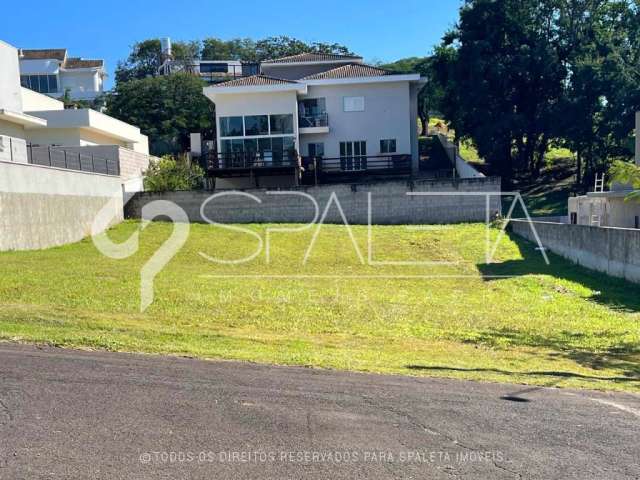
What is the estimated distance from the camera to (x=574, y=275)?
60.0 feet

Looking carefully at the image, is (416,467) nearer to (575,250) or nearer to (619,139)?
(575,250)

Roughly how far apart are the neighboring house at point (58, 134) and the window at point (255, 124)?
24.0 ft

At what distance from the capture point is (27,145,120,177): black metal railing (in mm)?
23938

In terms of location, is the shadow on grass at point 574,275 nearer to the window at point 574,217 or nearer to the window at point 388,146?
the window at point 574,217

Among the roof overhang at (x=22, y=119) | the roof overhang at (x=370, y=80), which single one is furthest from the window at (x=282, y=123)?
the roof overhang at (x=22, y=119)

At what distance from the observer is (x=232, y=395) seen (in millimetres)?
5719

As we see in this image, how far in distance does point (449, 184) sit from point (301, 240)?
10200mm

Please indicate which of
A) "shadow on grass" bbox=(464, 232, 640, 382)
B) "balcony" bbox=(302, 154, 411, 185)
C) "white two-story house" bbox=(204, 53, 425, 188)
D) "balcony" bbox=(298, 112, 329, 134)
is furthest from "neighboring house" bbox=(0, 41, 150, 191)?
"shadow on grass" bbox=(464, 232, 640, 382)

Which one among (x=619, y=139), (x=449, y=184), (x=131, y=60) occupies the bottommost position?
(x=449, y=184)

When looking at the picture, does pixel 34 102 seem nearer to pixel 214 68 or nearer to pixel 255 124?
pixel 255 124

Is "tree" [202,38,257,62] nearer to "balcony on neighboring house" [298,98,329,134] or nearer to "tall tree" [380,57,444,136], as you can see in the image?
"tall tree" [380,57,444,136]

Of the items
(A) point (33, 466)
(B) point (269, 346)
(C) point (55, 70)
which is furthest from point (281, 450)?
(C) point (55, 70)

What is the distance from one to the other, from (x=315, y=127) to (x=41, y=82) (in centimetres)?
4483
